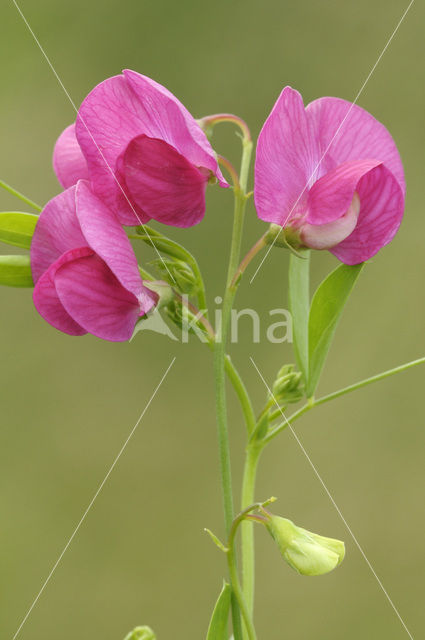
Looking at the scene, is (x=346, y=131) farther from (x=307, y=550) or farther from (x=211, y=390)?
(x=211, y=390)

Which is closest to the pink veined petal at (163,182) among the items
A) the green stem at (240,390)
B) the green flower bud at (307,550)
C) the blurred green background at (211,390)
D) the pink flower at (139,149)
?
the pink flower at (139,149)

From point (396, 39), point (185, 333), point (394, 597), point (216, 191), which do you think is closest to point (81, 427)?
point (216, 191)

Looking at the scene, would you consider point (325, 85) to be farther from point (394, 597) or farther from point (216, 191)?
point (394, 597)

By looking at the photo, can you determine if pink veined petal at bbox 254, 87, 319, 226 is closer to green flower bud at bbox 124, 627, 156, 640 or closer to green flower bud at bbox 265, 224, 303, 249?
green flower bud at bbox 265, 224, 303, 249

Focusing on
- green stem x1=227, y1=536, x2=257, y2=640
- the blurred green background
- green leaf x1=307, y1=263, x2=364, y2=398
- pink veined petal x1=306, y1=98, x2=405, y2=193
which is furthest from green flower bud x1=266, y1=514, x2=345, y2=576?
the blurred green background

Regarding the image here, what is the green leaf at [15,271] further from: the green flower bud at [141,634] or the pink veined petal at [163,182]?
the green flower bud at [141,634]

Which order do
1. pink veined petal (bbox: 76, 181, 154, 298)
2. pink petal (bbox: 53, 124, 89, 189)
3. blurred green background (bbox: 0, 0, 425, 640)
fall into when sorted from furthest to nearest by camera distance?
blurred green background (bbox: 0, 0, 425, 640), pink petal (bbox: 53, 124, 89, 189), pink veined petal (bbox: 76, 181, 154, 298)
